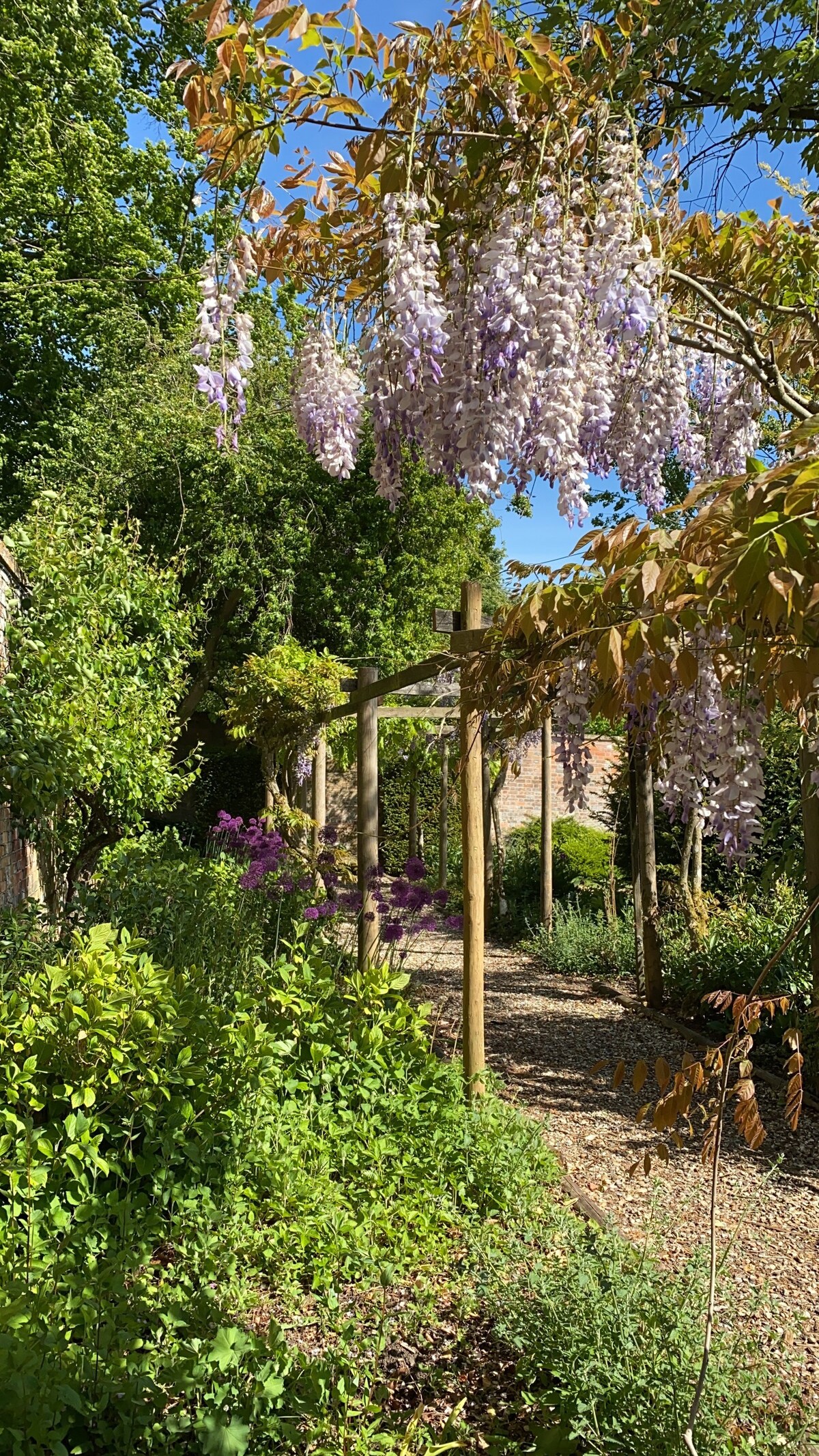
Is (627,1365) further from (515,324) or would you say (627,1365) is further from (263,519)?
(263,519)

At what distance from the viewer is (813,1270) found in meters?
3.02

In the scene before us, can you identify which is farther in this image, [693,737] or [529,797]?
[529,797]

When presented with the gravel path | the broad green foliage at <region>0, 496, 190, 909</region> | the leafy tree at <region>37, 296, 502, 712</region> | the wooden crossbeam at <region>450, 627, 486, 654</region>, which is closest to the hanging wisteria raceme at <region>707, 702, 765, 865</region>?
the gravel path

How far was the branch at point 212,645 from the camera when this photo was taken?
11.0 m

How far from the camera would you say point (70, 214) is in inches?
504

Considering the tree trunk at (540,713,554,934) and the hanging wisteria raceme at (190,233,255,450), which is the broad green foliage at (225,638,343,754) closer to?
the tree trunk at (540,713,554,934)

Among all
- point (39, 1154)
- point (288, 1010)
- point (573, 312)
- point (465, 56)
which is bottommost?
point (39, 1154)

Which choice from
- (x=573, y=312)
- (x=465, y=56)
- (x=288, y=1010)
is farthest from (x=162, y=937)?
(x=465, y=56)

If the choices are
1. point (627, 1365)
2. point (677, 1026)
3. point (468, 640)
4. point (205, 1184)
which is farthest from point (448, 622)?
point (677, 1026)

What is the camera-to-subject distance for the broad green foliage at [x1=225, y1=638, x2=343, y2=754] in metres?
8.62

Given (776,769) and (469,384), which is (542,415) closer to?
(469,384)

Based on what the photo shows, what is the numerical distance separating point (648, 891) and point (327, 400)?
12.9ft

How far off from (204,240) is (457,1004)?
13.3m

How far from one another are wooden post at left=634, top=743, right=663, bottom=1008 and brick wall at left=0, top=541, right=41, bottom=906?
3.48 metres
